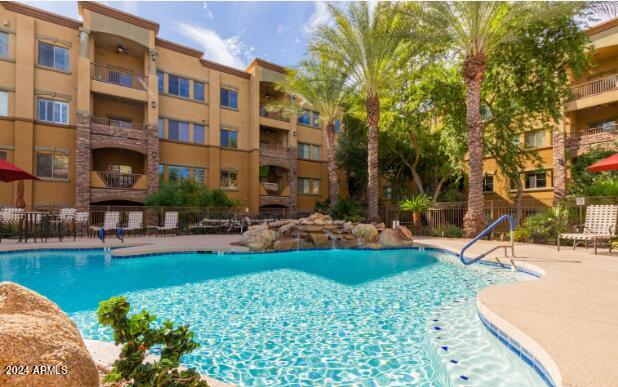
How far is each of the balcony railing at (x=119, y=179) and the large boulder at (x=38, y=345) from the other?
67.8 ft

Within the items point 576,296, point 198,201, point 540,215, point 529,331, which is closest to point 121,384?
point 529,331

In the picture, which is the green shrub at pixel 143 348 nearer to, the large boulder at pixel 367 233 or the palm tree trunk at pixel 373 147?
the large boulder at pixel 367 233

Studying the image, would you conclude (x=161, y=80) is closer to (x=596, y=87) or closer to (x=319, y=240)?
(x=319, y=240)

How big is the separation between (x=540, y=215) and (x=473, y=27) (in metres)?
8.11

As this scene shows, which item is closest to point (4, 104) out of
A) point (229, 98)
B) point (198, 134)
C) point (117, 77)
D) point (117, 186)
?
point (117, 77)

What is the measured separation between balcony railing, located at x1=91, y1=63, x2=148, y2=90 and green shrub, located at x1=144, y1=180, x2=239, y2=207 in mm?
7346

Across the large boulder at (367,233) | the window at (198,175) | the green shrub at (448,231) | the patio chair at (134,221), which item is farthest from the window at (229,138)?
the green shrub at (448,231)

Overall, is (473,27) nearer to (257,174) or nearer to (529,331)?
(529,331)

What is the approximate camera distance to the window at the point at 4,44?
17.8m

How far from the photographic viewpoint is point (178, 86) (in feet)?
77.2

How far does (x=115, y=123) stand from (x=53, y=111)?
3210mm

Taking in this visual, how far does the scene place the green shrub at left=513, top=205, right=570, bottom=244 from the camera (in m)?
11.6

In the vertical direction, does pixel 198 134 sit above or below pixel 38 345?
above

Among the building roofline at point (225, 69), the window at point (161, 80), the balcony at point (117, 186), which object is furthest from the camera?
the building roofline at point (225, 69)
